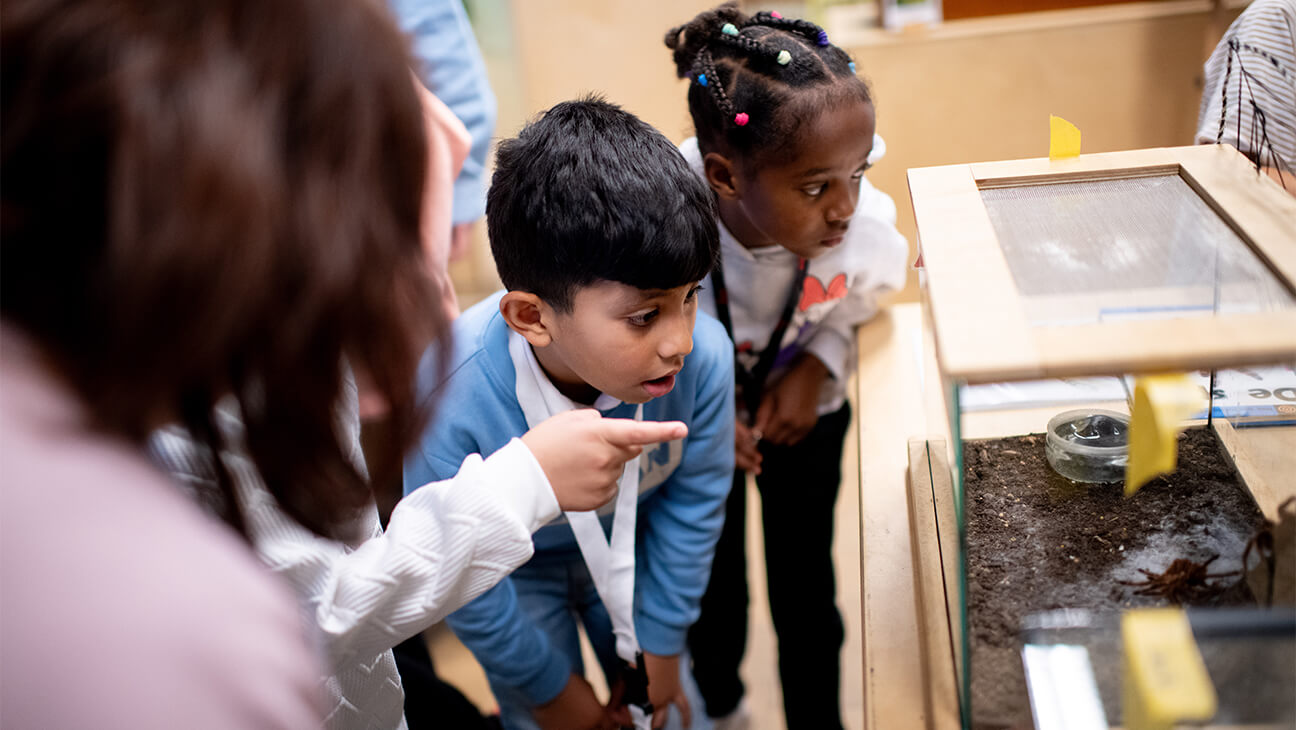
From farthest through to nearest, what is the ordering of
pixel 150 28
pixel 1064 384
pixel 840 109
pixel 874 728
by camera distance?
pixel 840 109 → pixel 1064 384 → pixel 874 728 → pixel 150 28

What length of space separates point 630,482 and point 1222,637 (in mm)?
574

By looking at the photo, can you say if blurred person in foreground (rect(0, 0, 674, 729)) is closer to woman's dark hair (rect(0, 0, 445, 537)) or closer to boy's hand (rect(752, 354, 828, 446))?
woman's dark hair (rect(0, 0, 445, 537))

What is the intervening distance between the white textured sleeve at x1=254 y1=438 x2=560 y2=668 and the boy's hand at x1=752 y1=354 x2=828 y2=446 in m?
0.64

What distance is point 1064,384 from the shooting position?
88 cm

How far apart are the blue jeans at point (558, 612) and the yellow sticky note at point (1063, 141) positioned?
0.71m

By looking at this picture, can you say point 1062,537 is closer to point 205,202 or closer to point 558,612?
point 558,612

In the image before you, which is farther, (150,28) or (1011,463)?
(1011,463)

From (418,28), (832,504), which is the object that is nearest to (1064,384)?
(832,504)

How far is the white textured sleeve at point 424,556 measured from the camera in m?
0.68

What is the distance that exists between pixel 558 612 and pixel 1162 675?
2.42 ft

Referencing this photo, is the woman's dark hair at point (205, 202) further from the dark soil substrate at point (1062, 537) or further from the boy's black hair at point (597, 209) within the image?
the dark soil substrate at point (1062, 537)

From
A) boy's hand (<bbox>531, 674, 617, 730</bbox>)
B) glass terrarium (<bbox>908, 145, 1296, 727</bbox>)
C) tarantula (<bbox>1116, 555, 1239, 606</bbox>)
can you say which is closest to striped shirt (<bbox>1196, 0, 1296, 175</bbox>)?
glass terrarium (<bbox>908, 145, 1296, 727</bbox>)

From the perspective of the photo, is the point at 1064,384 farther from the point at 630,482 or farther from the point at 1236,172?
the point at 630,482

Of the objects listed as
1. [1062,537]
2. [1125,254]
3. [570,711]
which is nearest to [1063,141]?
[1125,254]
